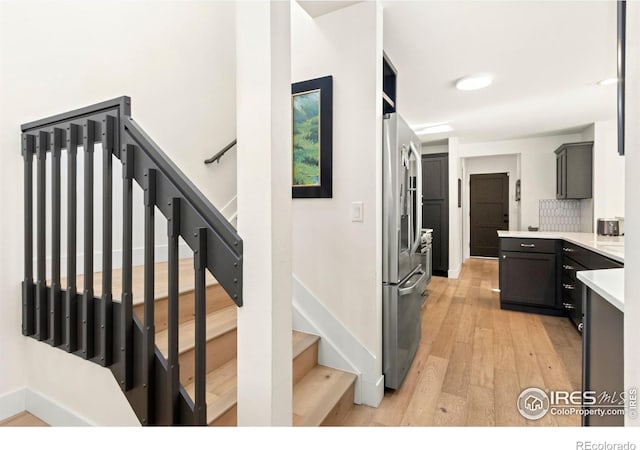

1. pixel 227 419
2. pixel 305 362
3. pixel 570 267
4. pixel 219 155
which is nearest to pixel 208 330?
pixel 227 419

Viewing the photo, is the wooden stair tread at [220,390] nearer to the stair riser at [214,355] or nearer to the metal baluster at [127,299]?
the stair riser at [214,355]

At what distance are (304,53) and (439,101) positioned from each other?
2.35 m

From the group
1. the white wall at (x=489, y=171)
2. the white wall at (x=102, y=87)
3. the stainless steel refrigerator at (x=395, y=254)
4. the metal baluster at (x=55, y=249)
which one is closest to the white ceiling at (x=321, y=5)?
the stainless steel refrigerator at (x=395, y=254)

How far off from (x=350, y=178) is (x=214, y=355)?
4.20ft

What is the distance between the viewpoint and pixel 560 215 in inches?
214

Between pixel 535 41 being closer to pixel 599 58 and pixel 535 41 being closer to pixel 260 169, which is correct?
pixel 599 58

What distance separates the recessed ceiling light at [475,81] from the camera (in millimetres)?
3158

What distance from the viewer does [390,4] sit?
2041 mm

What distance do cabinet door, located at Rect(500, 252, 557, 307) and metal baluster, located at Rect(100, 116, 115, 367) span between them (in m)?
3.93

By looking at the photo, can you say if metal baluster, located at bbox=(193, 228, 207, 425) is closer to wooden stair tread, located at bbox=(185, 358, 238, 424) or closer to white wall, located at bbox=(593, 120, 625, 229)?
wooden stair tread, located at bbox=(185, 358, 238, 424)

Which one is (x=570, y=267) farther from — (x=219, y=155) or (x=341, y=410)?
(x=219, y=155)

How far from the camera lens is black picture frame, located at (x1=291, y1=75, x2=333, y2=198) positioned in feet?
6.82

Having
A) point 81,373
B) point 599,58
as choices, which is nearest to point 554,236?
point 599,58

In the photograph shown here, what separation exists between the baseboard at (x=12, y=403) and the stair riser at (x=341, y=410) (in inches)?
62.3
